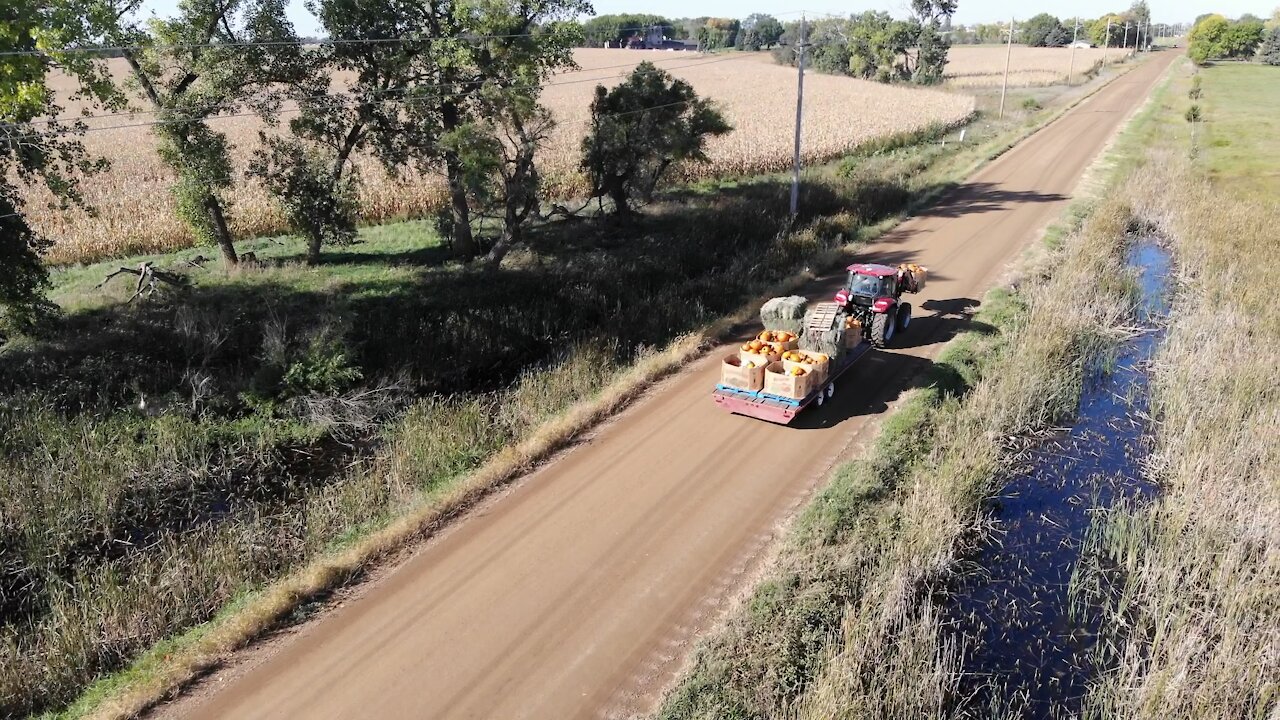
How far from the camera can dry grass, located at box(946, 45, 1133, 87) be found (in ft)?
284

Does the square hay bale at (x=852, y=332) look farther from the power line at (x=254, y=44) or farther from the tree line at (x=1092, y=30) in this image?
the tree line at (x=1092, y=30)

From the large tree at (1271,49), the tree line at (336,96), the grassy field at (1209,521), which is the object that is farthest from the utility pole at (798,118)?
the large tree at (1271,49)

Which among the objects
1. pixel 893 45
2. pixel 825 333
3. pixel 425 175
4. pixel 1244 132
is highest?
pixel 893 45

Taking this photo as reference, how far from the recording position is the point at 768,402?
14.5 meters

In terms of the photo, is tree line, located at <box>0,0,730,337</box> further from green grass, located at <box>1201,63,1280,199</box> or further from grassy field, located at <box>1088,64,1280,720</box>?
green grass, located at <box>1201,63,1280,199</box>

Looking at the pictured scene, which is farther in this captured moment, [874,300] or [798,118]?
[798,118]

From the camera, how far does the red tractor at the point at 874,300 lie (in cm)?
1755

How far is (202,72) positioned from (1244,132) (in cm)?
5760

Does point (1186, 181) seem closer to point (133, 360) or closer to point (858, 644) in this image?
point (858, 644)

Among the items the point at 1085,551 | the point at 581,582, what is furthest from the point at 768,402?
the point at 1085,551

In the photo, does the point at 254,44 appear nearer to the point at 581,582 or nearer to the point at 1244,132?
the point at 581,582

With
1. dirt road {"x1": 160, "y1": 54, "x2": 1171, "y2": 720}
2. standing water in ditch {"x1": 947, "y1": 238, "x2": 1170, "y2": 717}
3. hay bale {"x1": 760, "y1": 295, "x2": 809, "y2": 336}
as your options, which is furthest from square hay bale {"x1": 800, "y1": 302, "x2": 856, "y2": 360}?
standing water in ditch {"x1": 947, "y1": 238, "x2": 1170, "y2": 717}

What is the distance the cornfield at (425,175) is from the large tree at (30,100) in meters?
1.26

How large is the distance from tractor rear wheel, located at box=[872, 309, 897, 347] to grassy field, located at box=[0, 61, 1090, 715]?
408 cm
